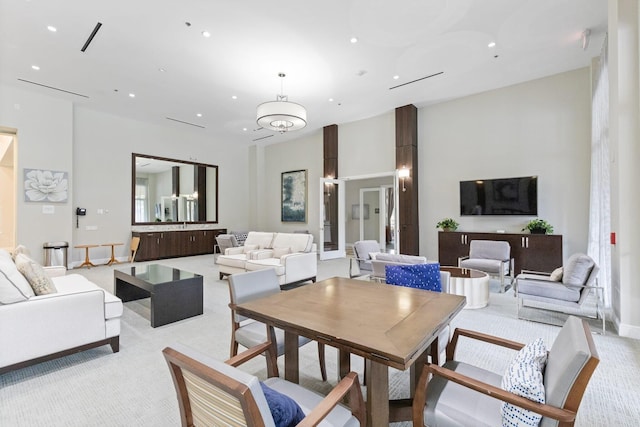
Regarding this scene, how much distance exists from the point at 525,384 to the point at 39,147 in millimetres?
8991

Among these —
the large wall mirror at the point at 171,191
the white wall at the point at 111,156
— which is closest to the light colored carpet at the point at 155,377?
the white wall at the point at 111,156

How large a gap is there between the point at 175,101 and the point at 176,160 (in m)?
2.63

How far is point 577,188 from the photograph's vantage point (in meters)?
5.47

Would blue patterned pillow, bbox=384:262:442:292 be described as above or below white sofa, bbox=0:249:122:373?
above

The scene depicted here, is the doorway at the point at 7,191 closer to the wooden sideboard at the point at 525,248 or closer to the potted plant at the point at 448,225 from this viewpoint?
the potted plant at the point at 448,225

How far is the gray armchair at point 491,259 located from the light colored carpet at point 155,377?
1422mm

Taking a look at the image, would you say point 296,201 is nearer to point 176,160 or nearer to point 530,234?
point 176,160

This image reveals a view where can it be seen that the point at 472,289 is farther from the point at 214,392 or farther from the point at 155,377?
the point at 214,392

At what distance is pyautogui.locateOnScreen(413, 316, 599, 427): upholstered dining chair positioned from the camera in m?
1.04

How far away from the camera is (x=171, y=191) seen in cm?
916

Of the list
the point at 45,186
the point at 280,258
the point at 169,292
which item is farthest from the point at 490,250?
the point at 45,186

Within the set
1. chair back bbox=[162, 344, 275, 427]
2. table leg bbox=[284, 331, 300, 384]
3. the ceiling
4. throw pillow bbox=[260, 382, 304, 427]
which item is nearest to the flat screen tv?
the ceiling

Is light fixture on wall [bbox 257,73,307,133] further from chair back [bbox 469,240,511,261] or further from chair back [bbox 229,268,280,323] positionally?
chair back [bbox 469,240,511,261]

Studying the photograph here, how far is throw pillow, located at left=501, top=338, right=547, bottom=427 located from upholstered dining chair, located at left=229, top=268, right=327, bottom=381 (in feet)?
3.83
